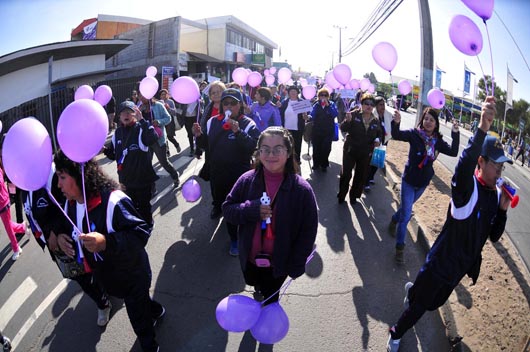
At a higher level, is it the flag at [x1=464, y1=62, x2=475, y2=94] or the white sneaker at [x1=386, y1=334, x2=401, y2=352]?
the flag at [x1=464, y1=62, x2=475, y2=94]

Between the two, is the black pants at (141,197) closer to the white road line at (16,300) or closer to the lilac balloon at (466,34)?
the white road line at (16,300)

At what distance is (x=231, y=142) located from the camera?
3.78 m

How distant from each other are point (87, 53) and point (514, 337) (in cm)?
1727

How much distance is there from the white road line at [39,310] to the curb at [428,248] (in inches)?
151

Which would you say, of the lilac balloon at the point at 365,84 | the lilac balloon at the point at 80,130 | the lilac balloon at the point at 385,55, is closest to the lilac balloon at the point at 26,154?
the lilac balloon at the point at 80,130

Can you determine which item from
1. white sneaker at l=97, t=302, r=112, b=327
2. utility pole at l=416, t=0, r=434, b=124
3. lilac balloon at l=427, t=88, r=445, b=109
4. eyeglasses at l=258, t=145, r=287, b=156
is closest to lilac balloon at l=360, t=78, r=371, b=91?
utility pole at l=416, t=0, r=434, b=124

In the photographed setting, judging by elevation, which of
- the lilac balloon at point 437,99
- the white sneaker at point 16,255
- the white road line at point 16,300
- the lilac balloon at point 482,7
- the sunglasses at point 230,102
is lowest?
the white road line at point 16,300

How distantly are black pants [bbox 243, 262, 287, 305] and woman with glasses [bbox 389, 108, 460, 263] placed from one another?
6.82ft

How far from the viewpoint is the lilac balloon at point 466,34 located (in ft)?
8.34

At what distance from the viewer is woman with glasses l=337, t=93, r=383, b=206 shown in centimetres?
511

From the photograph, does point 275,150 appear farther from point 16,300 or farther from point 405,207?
point 16,300

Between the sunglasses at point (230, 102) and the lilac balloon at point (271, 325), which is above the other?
the sunglasses at point (230, 102)

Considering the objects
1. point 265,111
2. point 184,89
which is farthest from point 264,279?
point 265,111

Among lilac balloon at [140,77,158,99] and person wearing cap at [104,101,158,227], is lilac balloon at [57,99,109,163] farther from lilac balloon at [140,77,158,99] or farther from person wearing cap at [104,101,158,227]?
lilac balloon at [140,77,158,99]
